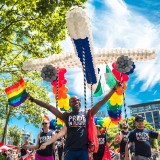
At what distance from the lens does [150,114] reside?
19512 cm

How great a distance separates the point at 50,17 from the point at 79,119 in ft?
32.9

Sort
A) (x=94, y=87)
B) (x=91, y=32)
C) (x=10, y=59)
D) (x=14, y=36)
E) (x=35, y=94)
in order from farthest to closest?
(x=35, y=94) → (x=10, y=59) → (x=14, y=36) → (x=94, y=87) → (x=91, y=32)

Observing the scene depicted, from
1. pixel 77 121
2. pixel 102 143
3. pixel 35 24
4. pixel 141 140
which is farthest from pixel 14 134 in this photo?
pixel 77 121

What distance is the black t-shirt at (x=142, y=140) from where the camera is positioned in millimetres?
6719

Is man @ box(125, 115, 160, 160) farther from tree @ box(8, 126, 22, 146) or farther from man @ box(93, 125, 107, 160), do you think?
tree @ box(8, 126, 22, 146)

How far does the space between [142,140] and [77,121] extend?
8.98ft

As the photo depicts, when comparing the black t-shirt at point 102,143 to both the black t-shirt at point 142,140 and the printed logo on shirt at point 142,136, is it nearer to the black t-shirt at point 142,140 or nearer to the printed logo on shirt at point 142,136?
the black t-shirt at point 142,140

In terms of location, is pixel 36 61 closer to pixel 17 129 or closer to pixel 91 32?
pixel 91 32

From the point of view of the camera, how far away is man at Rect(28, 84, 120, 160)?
4.48 metres

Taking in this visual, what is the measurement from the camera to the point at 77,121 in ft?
15.3

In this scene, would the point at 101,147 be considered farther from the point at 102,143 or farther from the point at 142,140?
the point at 142,140

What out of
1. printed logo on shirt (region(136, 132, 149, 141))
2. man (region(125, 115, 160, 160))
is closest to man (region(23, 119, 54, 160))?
man (region(125, 115, 160, 160))

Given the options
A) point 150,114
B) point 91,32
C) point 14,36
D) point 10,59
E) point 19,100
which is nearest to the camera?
point 19,100

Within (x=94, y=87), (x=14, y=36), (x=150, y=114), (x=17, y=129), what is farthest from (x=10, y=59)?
(x=150, y=114)
